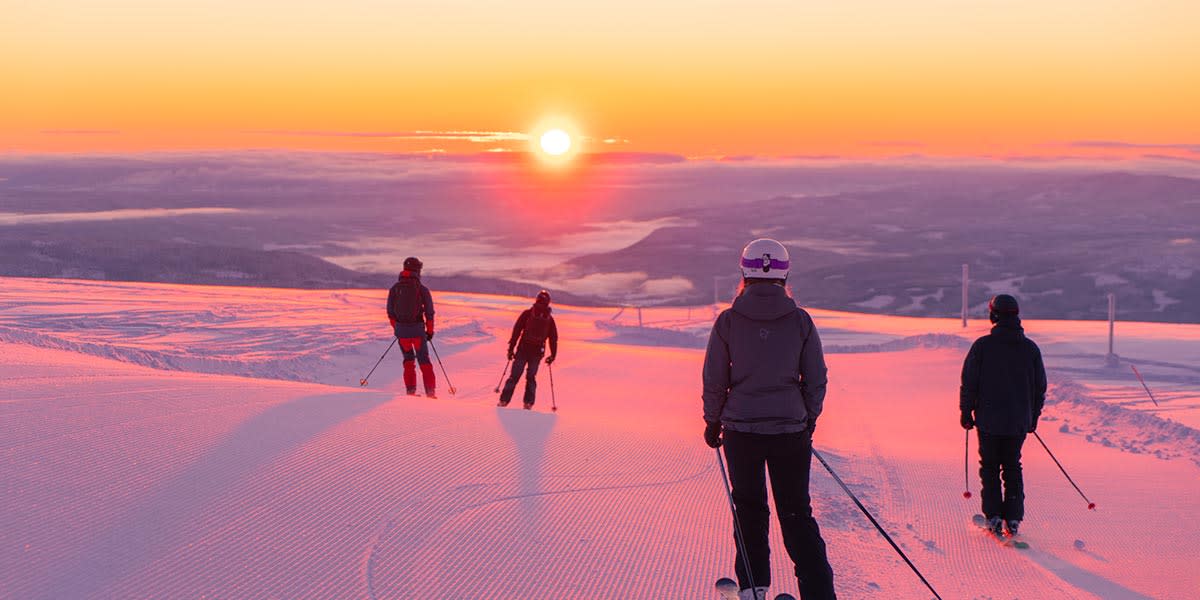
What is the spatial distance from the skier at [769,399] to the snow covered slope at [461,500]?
74cm

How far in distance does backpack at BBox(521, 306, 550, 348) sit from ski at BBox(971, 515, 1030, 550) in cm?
629

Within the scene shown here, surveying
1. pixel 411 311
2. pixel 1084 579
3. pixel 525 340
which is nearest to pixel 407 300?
pixel 411 311

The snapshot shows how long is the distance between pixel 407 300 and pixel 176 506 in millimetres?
6431

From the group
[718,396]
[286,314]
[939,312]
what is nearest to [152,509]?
[718,396]

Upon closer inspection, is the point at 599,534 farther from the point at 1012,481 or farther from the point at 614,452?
the point at 1012,481

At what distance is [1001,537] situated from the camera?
23.8ft

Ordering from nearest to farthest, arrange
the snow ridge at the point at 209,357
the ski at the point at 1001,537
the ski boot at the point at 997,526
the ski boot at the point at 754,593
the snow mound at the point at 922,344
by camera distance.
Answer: the ski boot at the point at 754,593 → the ski at the point at 1001,537 → the ski boot at the point at 997,526 → the snow ridge at the point at 209,357 → the snow mound at the point at 922,344

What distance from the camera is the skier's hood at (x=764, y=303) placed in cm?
466

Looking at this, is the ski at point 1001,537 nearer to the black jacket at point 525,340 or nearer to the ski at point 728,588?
the ski at point 728,588

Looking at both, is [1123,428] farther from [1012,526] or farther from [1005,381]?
[1005,381]

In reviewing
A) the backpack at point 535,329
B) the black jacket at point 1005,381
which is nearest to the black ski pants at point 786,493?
the black jacket at point 1005,381

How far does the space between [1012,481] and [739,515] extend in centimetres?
321

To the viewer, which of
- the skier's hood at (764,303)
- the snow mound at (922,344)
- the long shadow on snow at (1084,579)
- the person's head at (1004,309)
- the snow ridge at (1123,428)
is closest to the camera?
the skier's hood at (764,303)

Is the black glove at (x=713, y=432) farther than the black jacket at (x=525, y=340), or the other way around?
the black jacket at (x=525, y=340)
